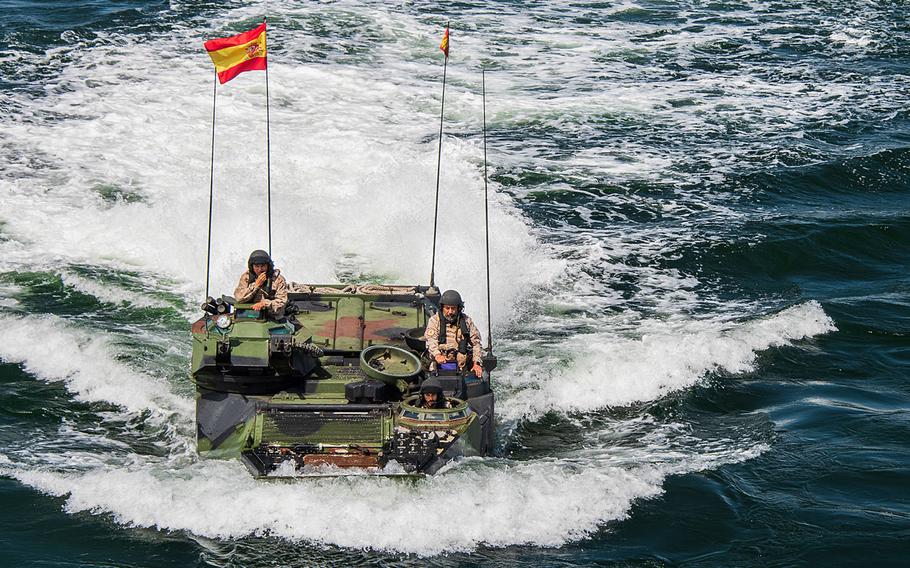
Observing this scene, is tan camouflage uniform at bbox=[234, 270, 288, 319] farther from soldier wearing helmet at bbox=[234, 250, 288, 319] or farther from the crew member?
the crew member

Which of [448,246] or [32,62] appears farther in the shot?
[32,62]

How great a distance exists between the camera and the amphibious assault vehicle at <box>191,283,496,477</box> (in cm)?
1172

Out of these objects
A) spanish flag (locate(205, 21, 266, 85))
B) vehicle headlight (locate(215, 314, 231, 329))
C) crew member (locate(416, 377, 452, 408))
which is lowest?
crew member (locate(416, 377, 452, 408))

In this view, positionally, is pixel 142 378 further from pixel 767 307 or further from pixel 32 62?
pixel 32 62

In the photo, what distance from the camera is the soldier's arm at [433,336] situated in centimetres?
1315

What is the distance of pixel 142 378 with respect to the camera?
15516mm

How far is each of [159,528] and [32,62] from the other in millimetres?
17989

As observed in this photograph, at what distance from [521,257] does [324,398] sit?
746cm

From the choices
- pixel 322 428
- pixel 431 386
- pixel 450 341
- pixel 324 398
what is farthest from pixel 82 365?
pixel 431 386

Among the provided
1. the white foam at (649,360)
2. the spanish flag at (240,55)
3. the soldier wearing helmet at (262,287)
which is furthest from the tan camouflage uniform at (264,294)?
the white foam at (649,360)

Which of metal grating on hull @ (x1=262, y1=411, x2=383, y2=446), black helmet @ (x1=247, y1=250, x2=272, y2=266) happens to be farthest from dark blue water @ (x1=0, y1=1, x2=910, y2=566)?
black helmet @ (x1=247, y1=250, x2=272, y2=266)

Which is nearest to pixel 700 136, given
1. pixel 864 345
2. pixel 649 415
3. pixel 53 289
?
pixel 864 345

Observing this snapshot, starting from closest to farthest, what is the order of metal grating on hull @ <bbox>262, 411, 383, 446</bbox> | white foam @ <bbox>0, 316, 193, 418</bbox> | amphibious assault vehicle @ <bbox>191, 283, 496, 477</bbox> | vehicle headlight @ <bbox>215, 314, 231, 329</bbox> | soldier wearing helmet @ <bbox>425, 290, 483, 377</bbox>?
amphibious assault vehicle @ <bbox>191, 283, 496, 477</bbox>
metal grating on hull @ <bbox>262, 411, 383, 446</bbox>
vehicle headlight @ <bbox>215, 314, 231, 329</bbox>
soldier wearing helmet @ <bbox>425, 290, 483, 377</bbox>
white foam @ <bbox>0, 316, 193, 418</bbox>

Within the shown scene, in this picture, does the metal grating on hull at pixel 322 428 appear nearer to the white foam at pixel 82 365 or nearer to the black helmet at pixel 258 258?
the black helmet at pixel 258 258
